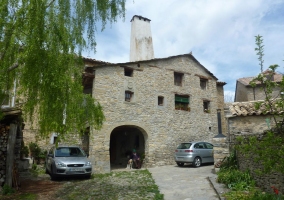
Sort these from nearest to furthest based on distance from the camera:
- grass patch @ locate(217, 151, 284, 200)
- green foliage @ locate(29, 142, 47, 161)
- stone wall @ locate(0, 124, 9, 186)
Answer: grass patch @ locate(217, 151, 284, 200) → stone wall @ locate(0, 124, 9, 186) → green foliage @ locate(29, 142, 47, 161)

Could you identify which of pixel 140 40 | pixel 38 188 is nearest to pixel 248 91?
pixel 140 40

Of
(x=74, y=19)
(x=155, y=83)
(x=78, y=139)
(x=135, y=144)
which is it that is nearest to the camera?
(x=74, y=19)

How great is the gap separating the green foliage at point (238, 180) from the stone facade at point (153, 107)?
291 inches

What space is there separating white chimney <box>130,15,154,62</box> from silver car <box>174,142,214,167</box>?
25.6ft

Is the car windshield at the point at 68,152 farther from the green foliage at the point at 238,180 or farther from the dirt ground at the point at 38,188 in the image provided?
the green foliage at the point at 238,180

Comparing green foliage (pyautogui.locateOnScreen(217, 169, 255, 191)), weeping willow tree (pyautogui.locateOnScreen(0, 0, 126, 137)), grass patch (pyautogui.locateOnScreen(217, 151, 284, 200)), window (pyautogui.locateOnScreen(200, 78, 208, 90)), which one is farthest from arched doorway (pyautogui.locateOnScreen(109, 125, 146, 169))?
weeping willow tree (pyautogui.locateOnScreen(0, 0, 126, 137))

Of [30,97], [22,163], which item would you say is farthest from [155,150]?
[30,97]

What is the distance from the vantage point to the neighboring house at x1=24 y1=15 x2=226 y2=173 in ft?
47.5

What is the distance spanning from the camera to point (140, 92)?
15867 millimetres

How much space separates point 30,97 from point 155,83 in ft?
38.1

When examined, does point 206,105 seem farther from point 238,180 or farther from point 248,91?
point 238,180

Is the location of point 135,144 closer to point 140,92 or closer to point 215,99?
point 140,92

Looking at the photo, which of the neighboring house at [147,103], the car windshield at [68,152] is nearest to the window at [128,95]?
the neighboring house at [147,103]

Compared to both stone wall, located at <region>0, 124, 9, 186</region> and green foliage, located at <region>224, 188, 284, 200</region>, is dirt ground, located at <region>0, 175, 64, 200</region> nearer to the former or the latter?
stone wall, located at <region>0, 124, 9, 186</region>
